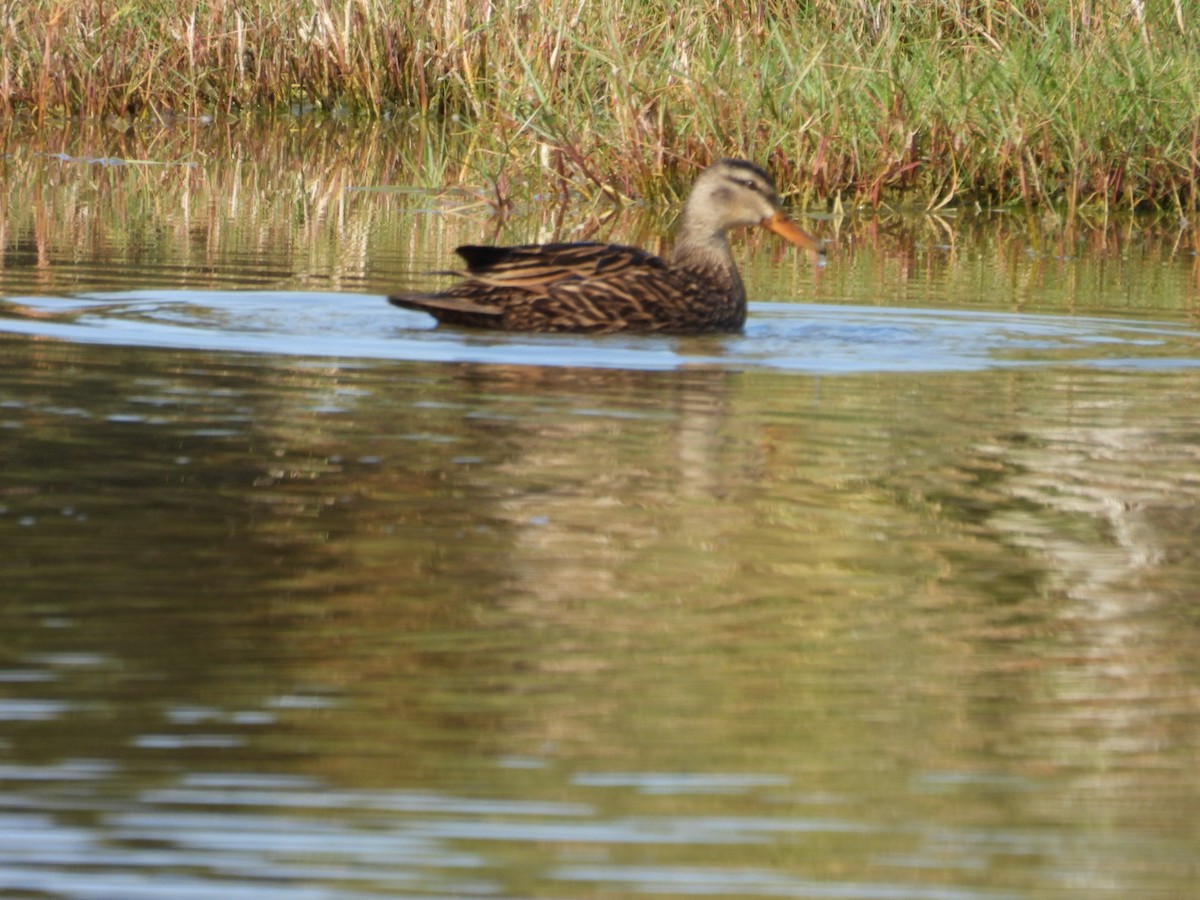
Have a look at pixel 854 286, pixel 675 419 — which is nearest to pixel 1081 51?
pixel 854 286

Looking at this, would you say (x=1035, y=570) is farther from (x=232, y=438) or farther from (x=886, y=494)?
(x=232, y=438)

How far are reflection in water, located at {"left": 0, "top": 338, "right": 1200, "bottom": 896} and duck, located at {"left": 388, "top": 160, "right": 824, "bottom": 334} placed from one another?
175 cm

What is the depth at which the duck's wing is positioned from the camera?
7672 millimetres

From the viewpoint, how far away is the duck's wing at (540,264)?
7.67 meters

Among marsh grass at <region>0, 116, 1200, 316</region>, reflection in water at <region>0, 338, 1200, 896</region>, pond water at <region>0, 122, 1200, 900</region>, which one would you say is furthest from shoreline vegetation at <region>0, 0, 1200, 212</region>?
reflection in water at <region>0, 338, 1200, 896</region>

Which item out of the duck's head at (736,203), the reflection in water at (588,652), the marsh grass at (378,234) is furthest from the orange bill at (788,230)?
the reflection in water at (588,652)

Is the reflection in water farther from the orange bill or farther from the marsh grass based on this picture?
the marsh grass

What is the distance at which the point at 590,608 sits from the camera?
3.78 meters

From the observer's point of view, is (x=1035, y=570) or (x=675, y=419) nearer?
(x=1035, y=570)

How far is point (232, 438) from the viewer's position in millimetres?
5422

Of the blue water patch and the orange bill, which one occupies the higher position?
the orange bill

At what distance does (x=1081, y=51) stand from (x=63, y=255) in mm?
6170

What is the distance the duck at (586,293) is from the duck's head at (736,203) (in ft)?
1.10

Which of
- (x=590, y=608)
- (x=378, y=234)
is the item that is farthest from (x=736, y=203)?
(x=590, y=608)
